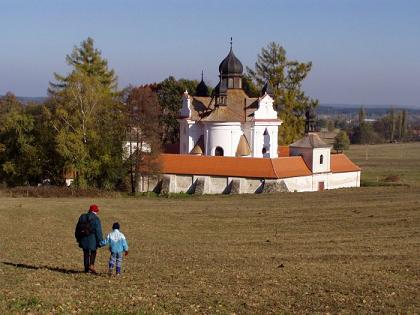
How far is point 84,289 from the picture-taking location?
14.1 metres

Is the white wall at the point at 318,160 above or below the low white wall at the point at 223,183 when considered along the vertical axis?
above

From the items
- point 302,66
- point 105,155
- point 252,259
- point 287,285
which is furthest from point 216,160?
point 287,285

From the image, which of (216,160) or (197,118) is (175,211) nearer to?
(216,160)

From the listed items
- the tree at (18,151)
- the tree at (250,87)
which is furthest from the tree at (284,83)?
the tree at (18,151)

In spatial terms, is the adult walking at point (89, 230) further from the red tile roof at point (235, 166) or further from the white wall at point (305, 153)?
the white wall at point (305, 153)

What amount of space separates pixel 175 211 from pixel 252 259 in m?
18.4

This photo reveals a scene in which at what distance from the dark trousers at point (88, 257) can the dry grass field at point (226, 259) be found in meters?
0.42

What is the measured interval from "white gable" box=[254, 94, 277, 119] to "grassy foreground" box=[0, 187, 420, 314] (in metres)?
20.4

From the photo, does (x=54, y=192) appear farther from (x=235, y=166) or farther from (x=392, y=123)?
(x=392, y=123)

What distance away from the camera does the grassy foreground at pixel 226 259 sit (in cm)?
1286

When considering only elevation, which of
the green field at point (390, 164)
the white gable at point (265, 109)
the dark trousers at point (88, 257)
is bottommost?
the green field at point (390, 164)

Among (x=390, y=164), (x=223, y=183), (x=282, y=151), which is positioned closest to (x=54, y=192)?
(x=223, y=183)

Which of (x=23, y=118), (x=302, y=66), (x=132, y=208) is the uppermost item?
(x=302, y=66)

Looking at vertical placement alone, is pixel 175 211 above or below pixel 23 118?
below
